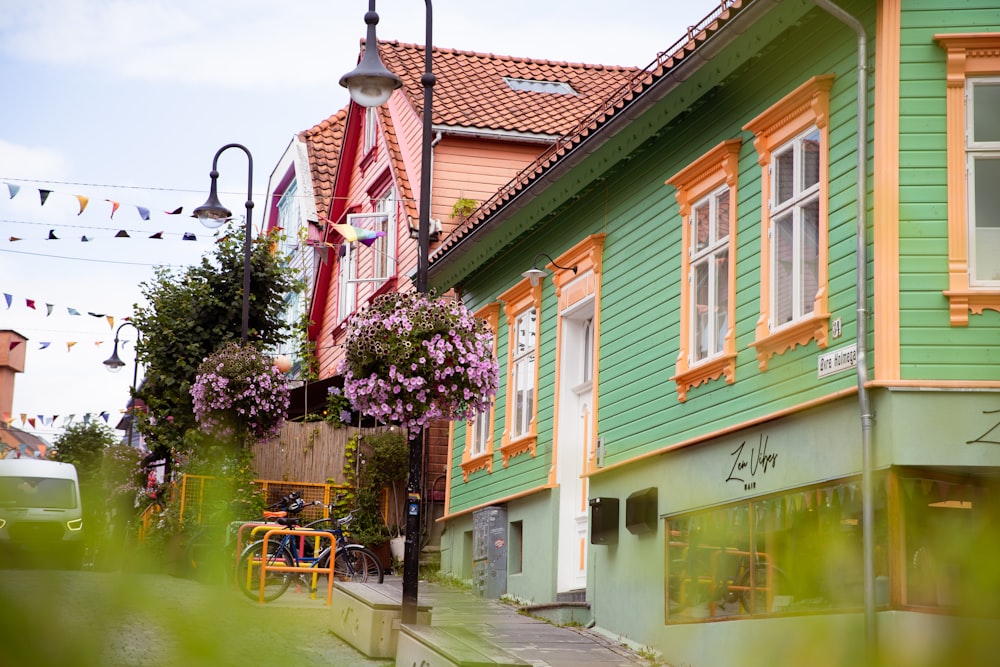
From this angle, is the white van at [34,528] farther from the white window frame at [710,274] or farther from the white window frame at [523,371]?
the white window frame at [523,371]

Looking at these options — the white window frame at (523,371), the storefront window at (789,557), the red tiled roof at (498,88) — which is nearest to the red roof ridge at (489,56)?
the red tiled roof at (498,88)

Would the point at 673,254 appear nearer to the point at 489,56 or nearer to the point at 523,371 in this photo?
the point at 523,371

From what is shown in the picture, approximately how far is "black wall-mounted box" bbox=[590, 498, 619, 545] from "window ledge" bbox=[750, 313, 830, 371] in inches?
135

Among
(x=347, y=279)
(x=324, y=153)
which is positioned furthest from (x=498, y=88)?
(x=324, y=153)

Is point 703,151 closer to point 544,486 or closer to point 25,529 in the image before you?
point 544,486

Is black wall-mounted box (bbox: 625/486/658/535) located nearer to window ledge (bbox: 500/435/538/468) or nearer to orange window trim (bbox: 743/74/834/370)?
orange window trim (bbox: 743/74/834/370)

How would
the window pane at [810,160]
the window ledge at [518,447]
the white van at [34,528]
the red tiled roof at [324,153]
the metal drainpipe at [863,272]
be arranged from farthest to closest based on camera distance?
1. the red tiled roof at [324,153]
2. the window ledge at [518,447]
3. the window pane at [810,160]
4. the metal drainpipe at [863,272]
5. the white van at [34,528]

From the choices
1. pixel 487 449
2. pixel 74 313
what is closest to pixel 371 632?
pixel 487 449

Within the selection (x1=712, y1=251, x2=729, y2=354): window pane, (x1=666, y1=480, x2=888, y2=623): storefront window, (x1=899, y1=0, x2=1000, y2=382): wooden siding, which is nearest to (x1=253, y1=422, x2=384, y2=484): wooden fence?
(x1=712, y1=251, x2=729, y2=354): window pane

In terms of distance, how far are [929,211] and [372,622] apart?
594 centimetres

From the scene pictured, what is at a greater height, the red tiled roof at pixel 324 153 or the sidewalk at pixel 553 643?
the red tiled roof at pixel 324 153

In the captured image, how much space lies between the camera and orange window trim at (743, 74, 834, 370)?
10.5 metres

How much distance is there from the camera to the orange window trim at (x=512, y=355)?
1752cm

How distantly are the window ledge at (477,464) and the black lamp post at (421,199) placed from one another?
6.28 metres
